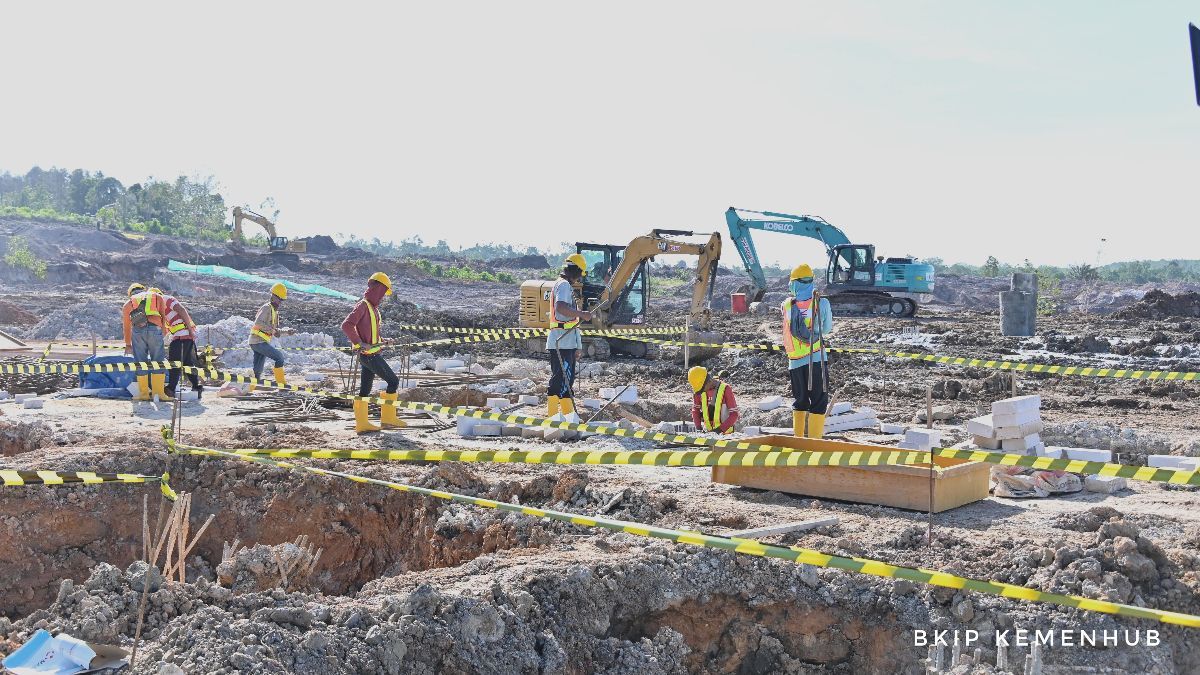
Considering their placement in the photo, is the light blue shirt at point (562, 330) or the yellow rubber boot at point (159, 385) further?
the yellow rubber boot at point (159, 385)

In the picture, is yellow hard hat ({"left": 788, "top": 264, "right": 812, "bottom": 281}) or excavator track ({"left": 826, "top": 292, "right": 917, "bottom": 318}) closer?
yellow hard hat ({"left": 788, "top": 264, "right": 812, "bottom": 281})

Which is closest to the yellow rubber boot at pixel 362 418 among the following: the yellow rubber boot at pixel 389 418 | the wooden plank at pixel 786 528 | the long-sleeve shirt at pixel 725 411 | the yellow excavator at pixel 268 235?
the yellow rubber boot at pixel 389 418

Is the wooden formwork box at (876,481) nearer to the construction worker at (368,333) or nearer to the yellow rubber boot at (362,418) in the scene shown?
the construction worker at (368,333)

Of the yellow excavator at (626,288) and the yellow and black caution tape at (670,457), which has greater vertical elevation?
the yellow excavator at (626,288)

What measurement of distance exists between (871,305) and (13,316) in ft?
74.6

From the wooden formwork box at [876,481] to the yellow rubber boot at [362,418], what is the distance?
4.26 meters

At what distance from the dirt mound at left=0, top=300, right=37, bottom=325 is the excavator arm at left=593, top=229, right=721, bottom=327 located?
1661cm

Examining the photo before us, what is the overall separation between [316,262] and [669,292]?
16116 millimetres

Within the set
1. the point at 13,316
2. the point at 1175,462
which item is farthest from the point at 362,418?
the point at 13,316

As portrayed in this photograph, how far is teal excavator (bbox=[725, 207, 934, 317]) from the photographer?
29922 mm

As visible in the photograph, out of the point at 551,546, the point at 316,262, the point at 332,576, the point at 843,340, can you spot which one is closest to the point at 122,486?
the point at 332,576

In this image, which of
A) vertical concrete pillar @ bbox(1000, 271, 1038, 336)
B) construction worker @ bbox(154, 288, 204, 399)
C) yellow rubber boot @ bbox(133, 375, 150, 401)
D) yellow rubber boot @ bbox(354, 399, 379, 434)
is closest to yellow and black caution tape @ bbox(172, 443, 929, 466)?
yellow rubber boot @ bbox(354, 399, 379, 434)

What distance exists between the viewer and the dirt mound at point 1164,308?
29.0 m

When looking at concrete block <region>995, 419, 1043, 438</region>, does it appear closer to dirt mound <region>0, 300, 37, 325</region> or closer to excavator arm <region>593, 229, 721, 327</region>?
excavator arm <region>593, 229, 721, 327</region>
